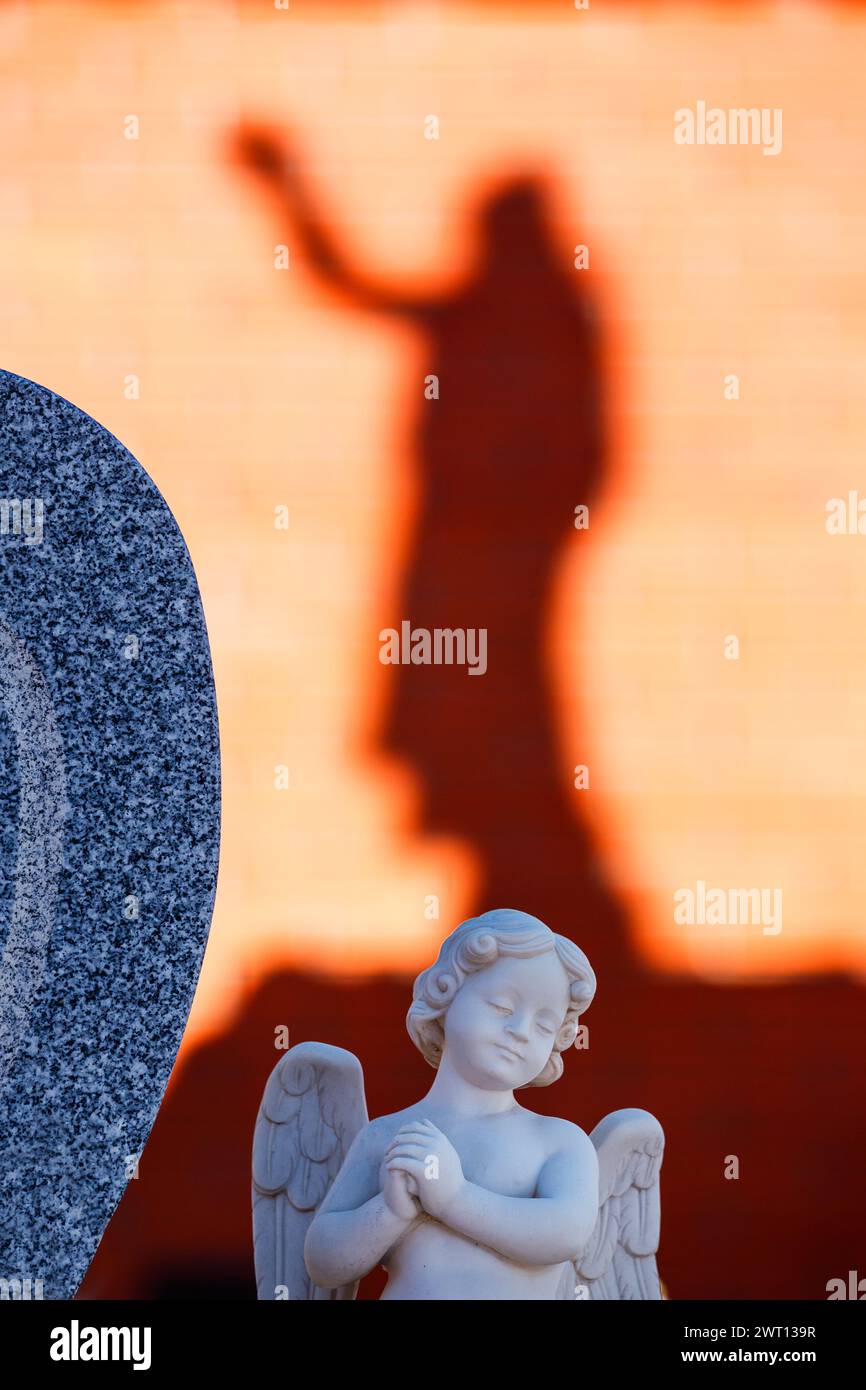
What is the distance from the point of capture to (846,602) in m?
5.40

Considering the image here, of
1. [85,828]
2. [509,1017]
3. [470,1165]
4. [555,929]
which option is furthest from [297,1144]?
[555,929]

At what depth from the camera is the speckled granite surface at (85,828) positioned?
2172mm

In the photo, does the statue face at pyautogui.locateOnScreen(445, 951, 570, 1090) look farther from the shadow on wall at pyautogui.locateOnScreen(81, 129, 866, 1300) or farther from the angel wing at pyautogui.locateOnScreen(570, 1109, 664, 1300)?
the shadow on wall at pyautogui.locateOnScreen(81, 129, 866, 1300)

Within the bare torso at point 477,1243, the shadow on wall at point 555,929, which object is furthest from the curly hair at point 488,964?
the shadow on wall at point 555,929

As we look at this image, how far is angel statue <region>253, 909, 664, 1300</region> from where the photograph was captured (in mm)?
2400

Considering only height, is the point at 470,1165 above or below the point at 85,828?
below

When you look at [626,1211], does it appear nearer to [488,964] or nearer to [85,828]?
[488,964]

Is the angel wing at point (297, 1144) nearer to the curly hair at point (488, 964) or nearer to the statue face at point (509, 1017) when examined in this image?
the curly hair at point (488, 964)

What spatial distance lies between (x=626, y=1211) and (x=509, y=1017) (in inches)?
20.0

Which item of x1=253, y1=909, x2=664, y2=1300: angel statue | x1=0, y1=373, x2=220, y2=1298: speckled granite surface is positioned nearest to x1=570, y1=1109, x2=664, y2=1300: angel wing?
x1=253, y1=909, x2=664, y2=1300: angel statue

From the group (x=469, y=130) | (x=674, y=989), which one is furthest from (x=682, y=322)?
→ (x=674, y=989)

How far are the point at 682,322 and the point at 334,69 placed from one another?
4.89 ft

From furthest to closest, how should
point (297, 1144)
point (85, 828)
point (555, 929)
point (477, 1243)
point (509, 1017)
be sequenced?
point (555, 929) → point (297, 1144) → point (509, 1017) → point (477, 1243) → point (85, 828)

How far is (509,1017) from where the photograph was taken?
2518mm
